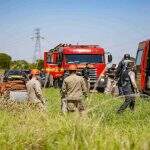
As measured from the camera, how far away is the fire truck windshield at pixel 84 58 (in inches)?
1388

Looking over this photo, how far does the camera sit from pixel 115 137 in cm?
818

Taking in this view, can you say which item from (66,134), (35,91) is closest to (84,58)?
(35,91)

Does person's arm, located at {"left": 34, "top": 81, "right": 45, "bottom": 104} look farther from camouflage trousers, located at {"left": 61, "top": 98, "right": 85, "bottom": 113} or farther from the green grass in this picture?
the green grass

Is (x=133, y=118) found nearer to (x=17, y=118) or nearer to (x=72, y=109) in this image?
(x=72, y=109)

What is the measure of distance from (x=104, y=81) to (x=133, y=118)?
19155 millimetres

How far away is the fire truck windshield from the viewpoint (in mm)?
35250

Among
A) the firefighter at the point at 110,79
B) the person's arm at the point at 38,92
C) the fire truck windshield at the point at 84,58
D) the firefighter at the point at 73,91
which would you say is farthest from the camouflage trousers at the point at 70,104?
the fire truck windshield at the point at 84,58

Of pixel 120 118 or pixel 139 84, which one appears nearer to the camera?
pixel 120 118

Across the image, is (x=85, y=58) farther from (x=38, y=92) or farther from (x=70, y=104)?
(x=70, y=104)

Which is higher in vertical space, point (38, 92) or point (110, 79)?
point (38, 92)

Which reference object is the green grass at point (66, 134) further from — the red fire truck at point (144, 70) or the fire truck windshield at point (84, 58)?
the fire truck windshield at point (84, 58)

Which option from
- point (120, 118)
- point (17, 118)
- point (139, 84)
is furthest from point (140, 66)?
point (17, 118)

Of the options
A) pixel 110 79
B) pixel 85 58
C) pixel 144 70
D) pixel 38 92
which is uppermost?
pixel 85 58

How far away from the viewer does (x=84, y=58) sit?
3538cm
